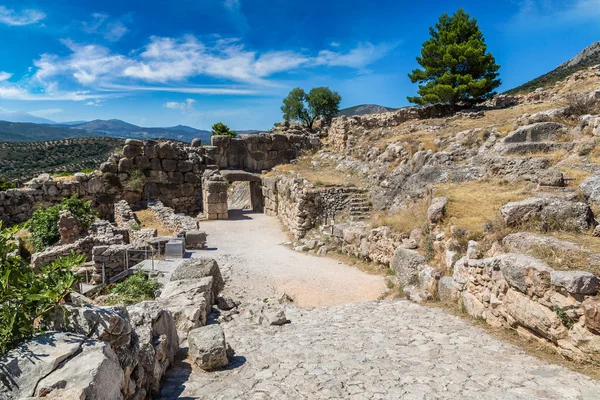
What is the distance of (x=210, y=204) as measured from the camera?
2034cm

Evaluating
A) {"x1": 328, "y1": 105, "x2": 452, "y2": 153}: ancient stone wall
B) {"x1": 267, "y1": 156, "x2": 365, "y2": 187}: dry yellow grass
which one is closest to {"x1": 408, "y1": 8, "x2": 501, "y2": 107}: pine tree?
{"x1": 328, "y1": 105, "x2": 452, "y2": 153}: ancient stone wall

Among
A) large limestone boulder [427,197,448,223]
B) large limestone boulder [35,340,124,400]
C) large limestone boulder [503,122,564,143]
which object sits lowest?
large limestone boulder [35,340,124,400]

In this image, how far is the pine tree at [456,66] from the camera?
2597cm

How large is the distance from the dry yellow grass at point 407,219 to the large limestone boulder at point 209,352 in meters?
6.63

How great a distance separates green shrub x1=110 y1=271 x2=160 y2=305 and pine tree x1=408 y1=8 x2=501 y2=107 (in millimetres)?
23354

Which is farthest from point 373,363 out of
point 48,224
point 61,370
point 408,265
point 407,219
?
point 48,224

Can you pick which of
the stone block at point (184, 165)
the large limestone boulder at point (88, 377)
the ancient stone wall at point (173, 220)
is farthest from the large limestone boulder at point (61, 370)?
the stone block at point (184, 165)

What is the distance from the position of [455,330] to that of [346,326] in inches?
67.2

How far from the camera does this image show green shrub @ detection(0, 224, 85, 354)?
113 inches

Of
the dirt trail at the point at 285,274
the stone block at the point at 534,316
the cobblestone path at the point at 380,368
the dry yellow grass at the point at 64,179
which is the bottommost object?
the dirt trail at the point at 285,274

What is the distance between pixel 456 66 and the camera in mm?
27031

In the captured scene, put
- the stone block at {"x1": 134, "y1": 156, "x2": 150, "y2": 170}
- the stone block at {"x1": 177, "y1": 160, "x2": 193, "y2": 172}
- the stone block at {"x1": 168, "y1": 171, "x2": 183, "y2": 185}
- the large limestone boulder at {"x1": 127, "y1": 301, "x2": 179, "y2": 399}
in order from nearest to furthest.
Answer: the large limestone boulder at {"x1": 127, "y1": 301, "x2": 179, "y2": 399} → the stone block at {"x1": 134, "y1": 156, "x2": 150, "y2": 170} → the stone block at {"x1": 168, "y1": 171, "x2": 183, "y2": 185} → the stone block at {"x1": 177, "y1": 160, "x2": 193, "y2": 172}

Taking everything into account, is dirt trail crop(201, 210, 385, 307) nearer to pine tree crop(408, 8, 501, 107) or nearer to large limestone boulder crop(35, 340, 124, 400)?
large limestone boulder crop(35, 340, 124, 400)

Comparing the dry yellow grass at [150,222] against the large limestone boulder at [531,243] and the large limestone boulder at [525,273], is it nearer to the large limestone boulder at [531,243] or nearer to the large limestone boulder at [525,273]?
the large limestone boulder at [531,243]
